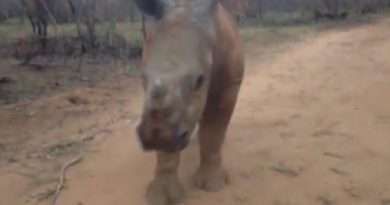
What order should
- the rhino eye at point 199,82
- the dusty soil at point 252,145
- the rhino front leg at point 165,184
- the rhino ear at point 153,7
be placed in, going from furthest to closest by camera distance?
1. the dusty soil at point 252,145
2. the rhino front leg at point 165,184
3. the rhino ear at point 153,7
4. the rhino eye at point 199,82

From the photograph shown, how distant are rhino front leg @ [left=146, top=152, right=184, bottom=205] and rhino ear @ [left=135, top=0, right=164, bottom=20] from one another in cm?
101

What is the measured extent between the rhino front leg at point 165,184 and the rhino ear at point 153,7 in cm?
101

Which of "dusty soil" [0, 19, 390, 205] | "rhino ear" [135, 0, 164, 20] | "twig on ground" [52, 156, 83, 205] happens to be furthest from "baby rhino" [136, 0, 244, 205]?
"twig on ground" [52, 156, 83, 205]

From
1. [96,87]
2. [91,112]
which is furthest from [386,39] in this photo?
[91,112]

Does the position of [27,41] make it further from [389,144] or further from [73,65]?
[389,144]

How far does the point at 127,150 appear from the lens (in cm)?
558

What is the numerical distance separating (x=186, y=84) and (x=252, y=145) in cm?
224

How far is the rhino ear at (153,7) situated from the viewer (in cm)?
A: 400

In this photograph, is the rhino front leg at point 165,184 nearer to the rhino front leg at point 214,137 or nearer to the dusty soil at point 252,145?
the dusty soil at point 252,145

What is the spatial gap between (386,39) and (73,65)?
5.77 meters

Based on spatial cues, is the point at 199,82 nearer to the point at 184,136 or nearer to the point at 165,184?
the point at 184,136

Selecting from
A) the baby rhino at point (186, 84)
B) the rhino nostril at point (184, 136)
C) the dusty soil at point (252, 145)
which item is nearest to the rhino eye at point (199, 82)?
the baby rhino at point (186, 84)

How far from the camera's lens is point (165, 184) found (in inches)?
173

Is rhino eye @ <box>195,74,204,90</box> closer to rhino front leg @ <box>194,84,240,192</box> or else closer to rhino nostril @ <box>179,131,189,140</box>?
rhino nostril @ <box>179,131,189,140</box>
